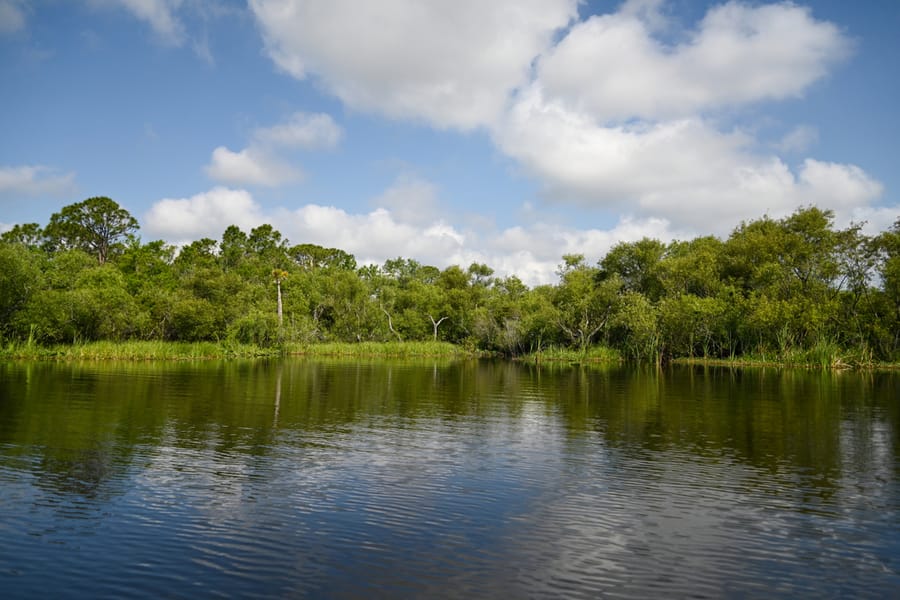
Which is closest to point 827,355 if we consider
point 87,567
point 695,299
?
point 695,299

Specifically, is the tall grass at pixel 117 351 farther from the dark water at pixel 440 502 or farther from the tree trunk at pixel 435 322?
the tree trunk at pixel 435 322

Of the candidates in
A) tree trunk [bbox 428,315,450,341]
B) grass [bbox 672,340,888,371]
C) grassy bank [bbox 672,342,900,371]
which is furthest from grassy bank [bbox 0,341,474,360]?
grass [bbox 672,340,888,371]

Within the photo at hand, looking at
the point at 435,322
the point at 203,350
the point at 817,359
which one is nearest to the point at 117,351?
the point at 203,350

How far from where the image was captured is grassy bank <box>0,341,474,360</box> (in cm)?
5472

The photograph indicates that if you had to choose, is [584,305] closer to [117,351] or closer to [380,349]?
[380,349]

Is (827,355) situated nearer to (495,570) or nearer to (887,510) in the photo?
(887,510)

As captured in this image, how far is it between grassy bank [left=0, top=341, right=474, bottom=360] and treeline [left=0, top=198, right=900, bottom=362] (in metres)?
2.21

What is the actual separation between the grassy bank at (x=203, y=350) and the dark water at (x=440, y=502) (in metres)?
33.8

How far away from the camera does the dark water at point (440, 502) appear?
8852 mm

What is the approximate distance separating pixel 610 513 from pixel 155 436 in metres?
14.3

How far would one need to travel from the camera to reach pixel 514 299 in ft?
326

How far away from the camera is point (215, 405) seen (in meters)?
26.2

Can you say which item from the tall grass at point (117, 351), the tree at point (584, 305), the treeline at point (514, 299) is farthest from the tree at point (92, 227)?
the tree at point (584, 305)

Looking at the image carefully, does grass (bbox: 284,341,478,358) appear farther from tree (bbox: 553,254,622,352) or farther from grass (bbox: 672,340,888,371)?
grass (bbox: 672,340,888,371)
